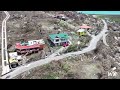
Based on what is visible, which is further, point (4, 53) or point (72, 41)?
point (72, 41)

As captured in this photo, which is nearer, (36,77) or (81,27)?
(36,77)

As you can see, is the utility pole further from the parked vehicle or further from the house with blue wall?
the house with blue wall

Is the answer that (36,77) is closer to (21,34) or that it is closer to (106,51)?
(21,34)

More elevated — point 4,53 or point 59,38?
point 59,38

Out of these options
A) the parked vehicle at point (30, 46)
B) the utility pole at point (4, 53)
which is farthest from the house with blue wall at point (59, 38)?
the utility pole at point (4, 53)

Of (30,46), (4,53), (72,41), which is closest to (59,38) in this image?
(72,41)

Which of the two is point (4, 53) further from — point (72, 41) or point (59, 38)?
point (72, 41)
